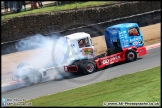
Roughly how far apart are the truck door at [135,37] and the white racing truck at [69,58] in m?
2.80

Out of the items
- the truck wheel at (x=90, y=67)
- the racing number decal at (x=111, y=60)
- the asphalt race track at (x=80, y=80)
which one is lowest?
the asphalt race track at (x=80, y=80)

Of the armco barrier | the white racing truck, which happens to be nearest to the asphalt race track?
the white racing truck

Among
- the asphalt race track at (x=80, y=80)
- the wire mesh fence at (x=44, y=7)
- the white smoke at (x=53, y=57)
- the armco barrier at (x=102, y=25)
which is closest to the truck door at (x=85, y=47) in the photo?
the white smoke at (x=53, y=57)

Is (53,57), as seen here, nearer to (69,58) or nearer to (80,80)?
(69,58)

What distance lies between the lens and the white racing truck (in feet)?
62.2

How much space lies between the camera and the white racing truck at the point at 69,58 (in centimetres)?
1895

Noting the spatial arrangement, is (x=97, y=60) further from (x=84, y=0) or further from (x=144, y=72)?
(x=84, y=0)

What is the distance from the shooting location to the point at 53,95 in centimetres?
1617

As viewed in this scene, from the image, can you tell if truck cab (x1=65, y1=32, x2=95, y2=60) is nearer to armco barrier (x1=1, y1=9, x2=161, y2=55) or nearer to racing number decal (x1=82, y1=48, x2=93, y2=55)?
racing number decal (x1=82, y1=48, x2=93, y2=55)

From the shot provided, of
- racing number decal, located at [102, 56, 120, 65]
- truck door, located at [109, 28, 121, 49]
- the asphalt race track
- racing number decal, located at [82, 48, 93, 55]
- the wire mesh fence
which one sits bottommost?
the asphalt race track

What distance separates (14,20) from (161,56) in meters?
14.0

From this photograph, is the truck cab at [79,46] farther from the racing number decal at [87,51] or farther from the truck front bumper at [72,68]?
the truck front bumper at [72,68]

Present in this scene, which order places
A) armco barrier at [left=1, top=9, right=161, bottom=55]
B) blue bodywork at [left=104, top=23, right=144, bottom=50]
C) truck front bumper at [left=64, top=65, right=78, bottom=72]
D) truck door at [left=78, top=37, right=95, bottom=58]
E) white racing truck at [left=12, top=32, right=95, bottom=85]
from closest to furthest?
white racing truck at [left=12, top=32, right=95, bottom=85] → truck front bumper at [left=64, top=65, right=78, bottom=72] → truck door at [left=78, top=37, right=95, bottom=58] → blue bodywork at [left=104, top=23, right=144, bottom=50] → armco barrier at [left=1, top=9, right=161, bottom=55]

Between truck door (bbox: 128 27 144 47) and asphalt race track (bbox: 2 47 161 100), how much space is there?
1.10m
